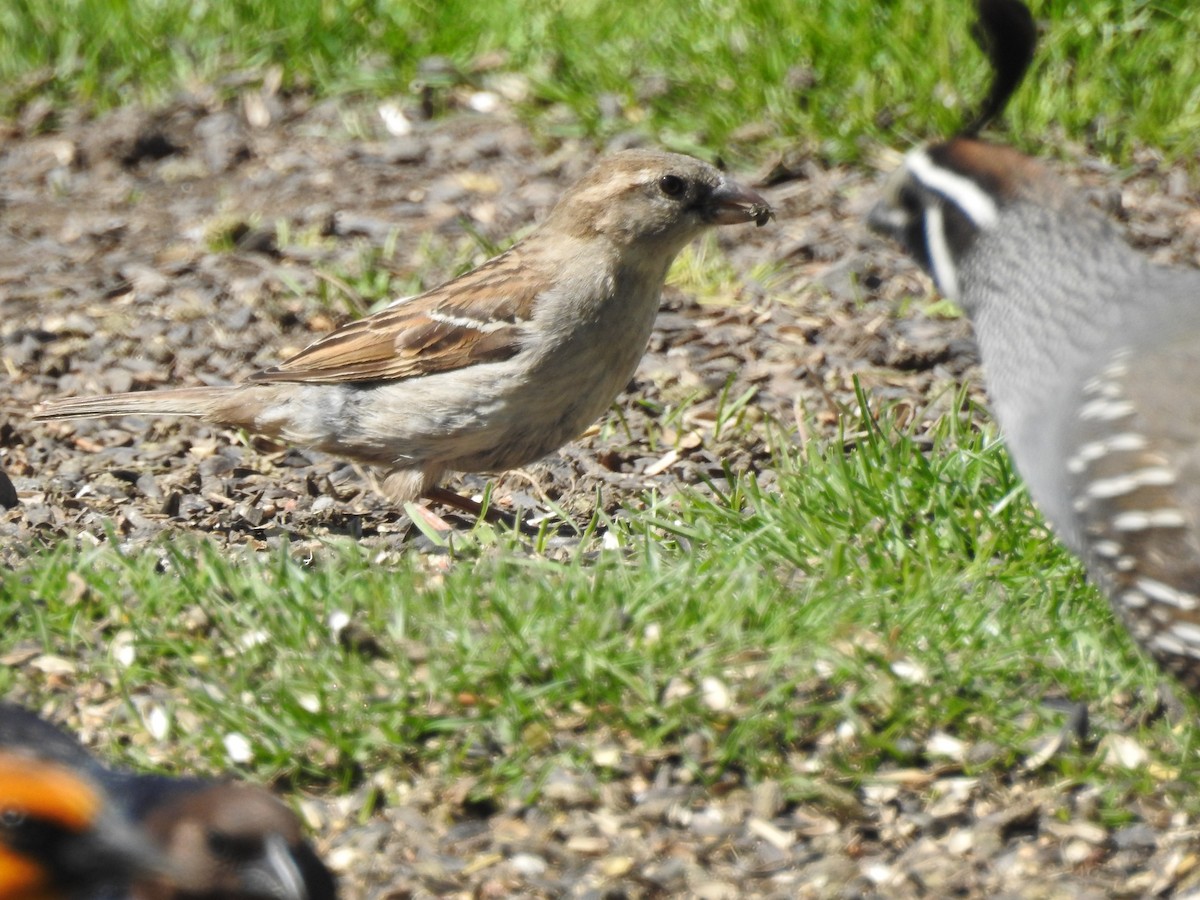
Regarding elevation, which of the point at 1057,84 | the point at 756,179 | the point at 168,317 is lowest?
the point at 168,317

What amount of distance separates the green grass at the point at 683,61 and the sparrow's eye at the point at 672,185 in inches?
94.7

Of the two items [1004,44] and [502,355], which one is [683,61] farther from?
[1004,44]

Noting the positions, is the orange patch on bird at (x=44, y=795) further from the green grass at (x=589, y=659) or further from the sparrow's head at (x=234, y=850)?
the green grass at (x=589, y=659)

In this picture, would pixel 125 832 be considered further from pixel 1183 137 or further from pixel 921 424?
pixel 1183 137

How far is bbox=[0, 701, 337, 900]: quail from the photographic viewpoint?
338cm

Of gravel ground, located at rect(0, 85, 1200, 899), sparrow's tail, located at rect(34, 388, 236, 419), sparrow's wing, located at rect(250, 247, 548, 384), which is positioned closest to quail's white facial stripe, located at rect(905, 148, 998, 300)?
gravel ground, located at rect(0, 85, 1200, 899)

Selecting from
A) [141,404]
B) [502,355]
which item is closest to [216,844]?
[502,355]

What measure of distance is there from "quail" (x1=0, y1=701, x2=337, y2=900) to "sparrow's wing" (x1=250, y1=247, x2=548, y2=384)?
9.82 feet

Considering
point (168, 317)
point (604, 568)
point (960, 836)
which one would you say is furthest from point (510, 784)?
point (168, 317)

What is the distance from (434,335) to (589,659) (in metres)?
2.31

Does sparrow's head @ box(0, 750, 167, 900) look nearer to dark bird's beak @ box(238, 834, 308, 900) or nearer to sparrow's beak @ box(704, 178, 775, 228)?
dark bird's beak @ box(238, 834, 308, 900)

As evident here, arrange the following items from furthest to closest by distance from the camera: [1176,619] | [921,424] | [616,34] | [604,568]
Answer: [616,34]
[921,424]
[604,568]
[1176,619]

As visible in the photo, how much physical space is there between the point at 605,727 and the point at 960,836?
908mm

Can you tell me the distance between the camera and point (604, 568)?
4930 millimetres
